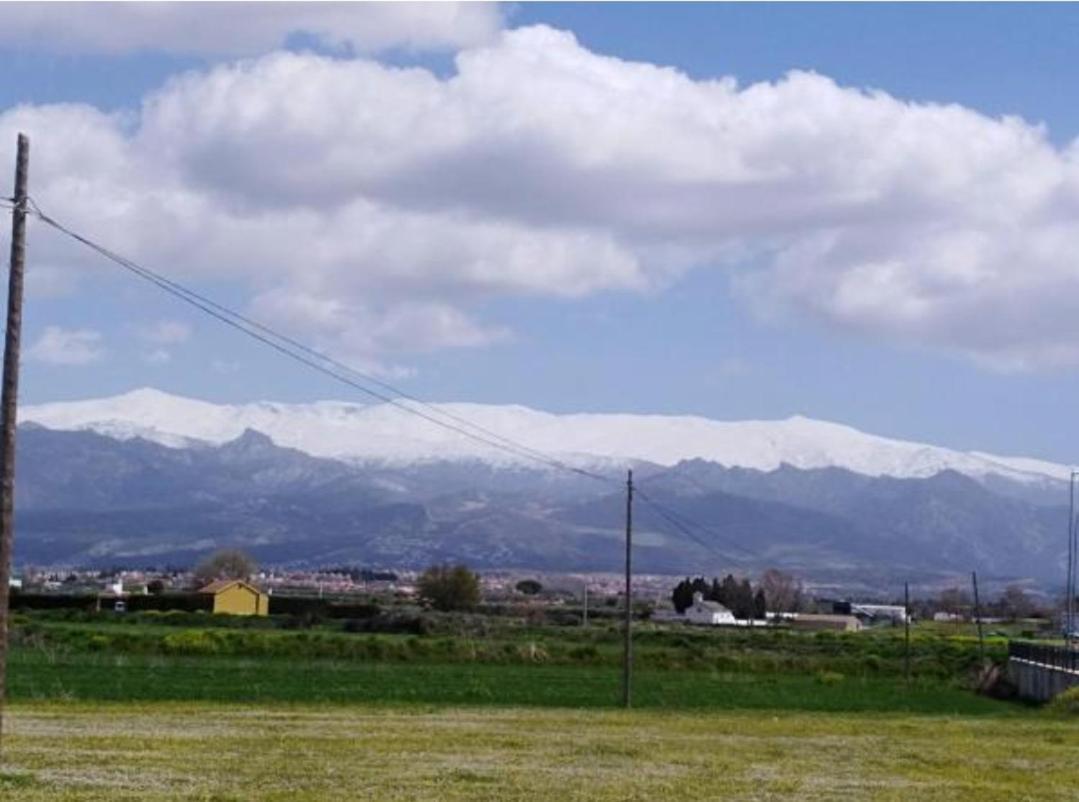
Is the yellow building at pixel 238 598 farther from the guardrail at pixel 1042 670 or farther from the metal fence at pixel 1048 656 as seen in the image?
the guardrail at pixel 1042 670

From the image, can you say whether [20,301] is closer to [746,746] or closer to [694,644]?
[746,746]

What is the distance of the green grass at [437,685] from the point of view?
66.6m

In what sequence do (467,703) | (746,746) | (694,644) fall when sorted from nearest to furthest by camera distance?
(746,746) < (467,703) < (694,644)

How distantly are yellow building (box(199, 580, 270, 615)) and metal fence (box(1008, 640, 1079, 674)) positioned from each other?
81993 millimetres

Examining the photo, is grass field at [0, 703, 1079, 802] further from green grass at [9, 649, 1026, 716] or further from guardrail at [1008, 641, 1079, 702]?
guardrail at [1008, 641, 1079, 702]

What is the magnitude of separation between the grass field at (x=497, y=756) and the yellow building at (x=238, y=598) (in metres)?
109

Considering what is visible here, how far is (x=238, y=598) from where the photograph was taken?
170000 mm

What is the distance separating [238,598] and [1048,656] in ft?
310

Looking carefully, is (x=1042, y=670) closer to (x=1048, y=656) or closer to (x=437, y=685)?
(x=1048, y=656)

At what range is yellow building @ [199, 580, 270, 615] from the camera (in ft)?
548

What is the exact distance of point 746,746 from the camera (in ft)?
154

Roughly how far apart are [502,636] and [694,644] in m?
12.5

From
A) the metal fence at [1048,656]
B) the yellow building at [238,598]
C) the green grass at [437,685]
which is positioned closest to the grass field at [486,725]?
the green grass at [437,685]

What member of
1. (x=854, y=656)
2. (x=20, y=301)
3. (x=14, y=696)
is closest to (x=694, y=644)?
(x=854, y=656)
